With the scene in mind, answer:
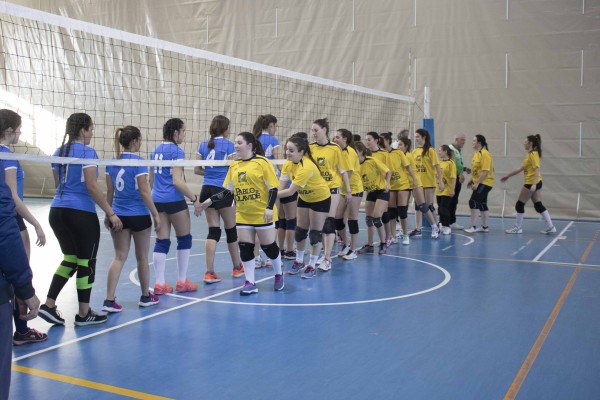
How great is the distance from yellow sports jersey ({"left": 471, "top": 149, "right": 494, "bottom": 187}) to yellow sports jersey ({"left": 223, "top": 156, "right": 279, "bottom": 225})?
5.69m

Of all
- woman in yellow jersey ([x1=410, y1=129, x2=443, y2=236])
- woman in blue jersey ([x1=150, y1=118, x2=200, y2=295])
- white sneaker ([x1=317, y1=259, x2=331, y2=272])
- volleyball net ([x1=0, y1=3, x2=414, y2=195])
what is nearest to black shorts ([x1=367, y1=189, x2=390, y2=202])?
white sneaker ([x1=317, y1=259, x2=331, y2=272])

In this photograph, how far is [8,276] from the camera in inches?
96.0

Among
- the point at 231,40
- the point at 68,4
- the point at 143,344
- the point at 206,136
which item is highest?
the point at 68,4

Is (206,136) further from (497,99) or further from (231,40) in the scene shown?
(497,99)

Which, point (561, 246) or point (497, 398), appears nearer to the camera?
point (497, 398)

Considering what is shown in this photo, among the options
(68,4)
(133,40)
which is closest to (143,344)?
(133,40)

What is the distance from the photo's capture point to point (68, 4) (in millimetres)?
17594

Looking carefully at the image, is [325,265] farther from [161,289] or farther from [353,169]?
[161,289]

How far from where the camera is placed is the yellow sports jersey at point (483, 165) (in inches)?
400

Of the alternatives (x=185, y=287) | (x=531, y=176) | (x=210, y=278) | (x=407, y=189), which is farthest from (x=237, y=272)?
(x=531, y=176)

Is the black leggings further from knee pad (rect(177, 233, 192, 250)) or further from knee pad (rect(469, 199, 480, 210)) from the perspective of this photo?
knee pad (rect(469, 199, 480, 210))

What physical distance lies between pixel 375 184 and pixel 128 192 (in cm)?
393

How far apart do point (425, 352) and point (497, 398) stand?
2.72 feet

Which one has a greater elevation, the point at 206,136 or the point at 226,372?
the point at 206,136
